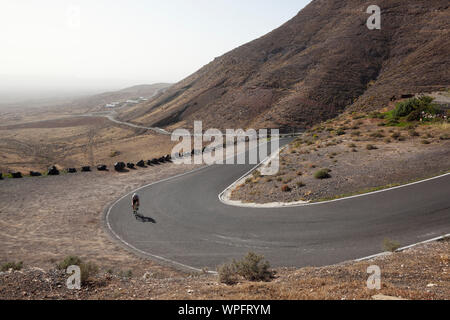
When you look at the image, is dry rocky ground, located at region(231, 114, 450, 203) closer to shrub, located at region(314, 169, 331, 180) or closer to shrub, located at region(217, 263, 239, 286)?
shrub, located at region(314, 169, 331, 180)

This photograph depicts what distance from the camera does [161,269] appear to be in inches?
474

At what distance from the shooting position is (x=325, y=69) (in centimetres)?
6131

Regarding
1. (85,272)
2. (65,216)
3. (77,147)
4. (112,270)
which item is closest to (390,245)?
(85,272)

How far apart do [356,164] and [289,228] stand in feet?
31.4

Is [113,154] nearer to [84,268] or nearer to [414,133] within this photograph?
[414,133]

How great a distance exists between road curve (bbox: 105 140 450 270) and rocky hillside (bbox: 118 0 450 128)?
31.4 metres

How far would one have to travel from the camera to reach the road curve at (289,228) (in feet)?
39.6

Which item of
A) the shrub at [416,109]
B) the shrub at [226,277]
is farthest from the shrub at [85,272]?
the shrub at [416,109]

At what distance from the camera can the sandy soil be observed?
1362 cm

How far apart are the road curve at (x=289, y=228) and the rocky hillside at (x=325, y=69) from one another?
3141cm

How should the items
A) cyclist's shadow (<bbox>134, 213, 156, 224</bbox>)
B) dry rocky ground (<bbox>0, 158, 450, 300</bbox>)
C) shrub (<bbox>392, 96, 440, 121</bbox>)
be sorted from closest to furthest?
dry rocky ground (<bbox>0, 158, 450, 300</bbox>) < cyclist's shadow (<bbox>134, 213, 156, 224</bbox>) < shrub (<bbox>392, 96, 440, 121</bbox>)

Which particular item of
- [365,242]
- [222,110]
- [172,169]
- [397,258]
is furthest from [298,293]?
[222,110]

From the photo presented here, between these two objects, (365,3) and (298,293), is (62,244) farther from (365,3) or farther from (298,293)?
(365,3)

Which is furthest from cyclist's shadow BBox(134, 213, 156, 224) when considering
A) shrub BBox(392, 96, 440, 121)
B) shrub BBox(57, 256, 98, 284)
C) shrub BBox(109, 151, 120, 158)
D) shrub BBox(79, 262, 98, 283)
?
shrub BBox(109, 151, 120, 158)
